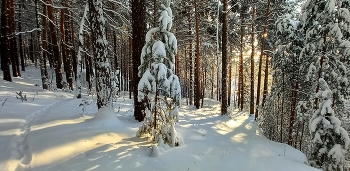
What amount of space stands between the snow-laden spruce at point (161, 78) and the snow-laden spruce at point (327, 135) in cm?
615

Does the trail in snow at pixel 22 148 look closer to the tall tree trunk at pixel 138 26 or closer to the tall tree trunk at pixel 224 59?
the tall tree trunk at pixel 138 26

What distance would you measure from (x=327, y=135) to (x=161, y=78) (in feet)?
23.9

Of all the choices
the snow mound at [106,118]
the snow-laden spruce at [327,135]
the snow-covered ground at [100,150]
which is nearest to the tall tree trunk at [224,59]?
the snow-laden spruce at [327,135]

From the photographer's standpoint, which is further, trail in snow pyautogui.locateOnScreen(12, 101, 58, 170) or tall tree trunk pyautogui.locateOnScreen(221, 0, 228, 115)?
tall tree trunk pyautogui.locateOnScreen(221, 0, 228, 115)

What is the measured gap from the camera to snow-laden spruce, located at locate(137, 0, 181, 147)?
5488mm

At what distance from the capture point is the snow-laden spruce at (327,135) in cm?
857

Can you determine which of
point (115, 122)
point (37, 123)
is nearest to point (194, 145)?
point (115, 122)

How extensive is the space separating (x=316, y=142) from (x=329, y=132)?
0.61 meters

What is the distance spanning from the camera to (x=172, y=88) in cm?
554

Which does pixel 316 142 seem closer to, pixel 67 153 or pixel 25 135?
pixel 67 153

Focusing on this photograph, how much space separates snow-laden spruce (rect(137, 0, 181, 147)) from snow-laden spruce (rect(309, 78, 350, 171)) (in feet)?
20.2

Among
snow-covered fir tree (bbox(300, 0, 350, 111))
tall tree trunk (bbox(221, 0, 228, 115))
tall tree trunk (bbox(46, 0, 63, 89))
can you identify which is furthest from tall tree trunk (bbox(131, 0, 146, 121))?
tall tree trunk (bbox(46, 0, 63, 89))

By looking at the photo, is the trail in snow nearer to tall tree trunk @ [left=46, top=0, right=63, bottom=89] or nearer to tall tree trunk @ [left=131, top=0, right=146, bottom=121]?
tall tree trunk @ [left=131, top=0, right=146, bottom=121]

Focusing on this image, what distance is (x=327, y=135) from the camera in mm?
8859
